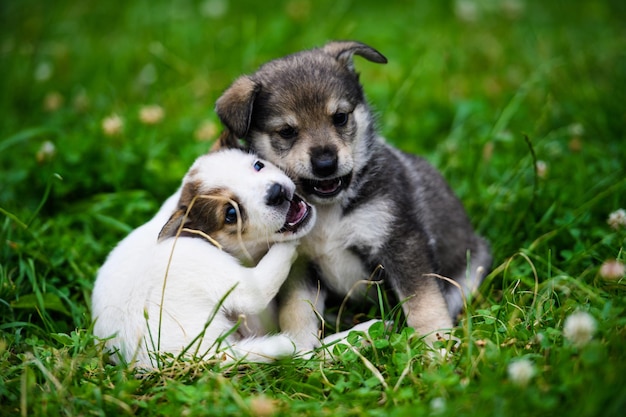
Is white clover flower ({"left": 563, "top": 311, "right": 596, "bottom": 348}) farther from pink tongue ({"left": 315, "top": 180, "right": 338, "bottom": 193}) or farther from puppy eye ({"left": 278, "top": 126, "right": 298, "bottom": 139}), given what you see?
puppy eye ({"left": 278, "top": 126, "right": 298, "bottom": 139})

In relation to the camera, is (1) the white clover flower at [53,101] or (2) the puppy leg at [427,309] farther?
(1) the white clover flower at [53,101]

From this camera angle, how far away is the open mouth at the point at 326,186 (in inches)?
142

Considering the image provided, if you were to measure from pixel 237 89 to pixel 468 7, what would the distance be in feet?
16.0

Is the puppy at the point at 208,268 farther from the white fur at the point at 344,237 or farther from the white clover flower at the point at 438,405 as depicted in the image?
the white clover flower at the point at 438,405

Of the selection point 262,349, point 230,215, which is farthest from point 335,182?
point 262,349

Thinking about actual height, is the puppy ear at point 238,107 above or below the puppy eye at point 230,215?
above

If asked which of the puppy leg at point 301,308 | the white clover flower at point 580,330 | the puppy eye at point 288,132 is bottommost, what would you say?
the puppy leg at point 301,308

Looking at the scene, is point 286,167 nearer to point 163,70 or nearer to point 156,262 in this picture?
point 156,262

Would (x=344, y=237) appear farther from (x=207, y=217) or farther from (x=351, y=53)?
(x=351, y=53)

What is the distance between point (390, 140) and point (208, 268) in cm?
269

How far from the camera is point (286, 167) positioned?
363 cm

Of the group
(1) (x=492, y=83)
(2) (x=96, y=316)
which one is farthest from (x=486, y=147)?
(2) (x=96, y=316)

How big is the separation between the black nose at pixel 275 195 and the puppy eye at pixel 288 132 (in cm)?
33

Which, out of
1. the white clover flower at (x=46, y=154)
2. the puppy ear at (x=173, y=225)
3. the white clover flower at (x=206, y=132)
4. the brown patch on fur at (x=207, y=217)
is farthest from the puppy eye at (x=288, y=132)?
the white clover flower at (x=46, y=154)
